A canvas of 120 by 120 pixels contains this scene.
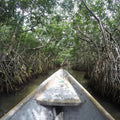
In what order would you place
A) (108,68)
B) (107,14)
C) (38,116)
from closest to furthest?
(38,116)
(108,68)
(107,14)

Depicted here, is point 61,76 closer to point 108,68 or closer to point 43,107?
point 108,68

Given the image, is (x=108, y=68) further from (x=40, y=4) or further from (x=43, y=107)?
(x=40, y=4)

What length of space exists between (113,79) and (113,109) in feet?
2.70

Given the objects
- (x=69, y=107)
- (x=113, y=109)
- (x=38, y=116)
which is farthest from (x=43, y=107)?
(x=113, y=109)

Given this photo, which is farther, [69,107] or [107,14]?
[107,14]

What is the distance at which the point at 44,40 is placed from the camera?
929 centimetres

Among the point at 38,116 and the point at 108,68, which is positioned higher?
the point at 108,68

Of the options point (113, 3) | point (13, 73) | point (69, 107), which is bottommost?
point (69, 107)

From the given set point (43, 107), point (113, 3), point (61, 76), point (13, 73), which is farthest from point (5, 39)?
point (113, 3)

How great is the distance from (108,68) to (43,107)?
91.9 inches

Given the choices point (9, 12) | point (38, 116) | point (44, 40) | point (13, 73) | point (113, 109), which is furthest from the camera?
point (44, 40)

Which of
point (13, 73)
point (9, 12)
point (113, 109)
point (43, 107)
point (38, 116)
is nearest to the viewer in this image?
point (38, 116)

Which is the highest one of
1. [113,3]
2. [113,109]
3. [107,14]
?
[113,3]

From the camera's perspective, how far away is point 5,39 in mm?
5965
